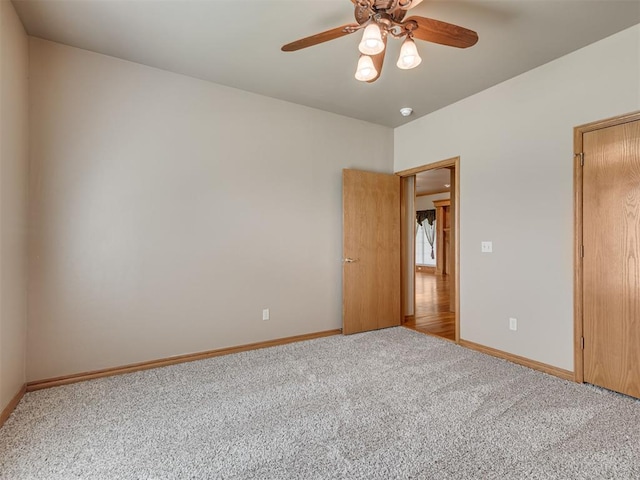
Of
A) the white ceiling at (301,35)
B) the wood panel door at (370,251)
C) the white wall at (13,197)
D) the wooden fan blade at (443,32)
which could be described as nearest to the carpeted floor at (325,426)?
the white wall at (13,197)

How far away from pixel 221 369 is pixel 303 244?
60.9 inches

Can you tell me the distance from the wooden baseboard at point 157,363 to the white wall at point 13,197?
167mm

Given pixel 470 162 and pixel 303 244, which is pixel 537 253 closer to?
pixel 470 162

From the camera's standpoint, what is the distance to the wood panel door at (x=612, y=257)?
2279 mm

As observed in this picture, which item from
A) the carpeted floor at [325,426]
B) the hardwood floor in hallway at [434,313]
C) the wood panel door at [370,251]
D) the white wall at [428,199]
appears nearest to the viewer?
the carpeted floor at [325,426]

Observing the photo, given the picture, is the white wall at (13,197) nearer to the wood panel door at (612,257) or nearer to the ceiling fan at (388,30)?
the ceiling fan at (388,30)

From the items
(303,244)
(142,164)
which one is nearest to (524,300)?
(303,244)

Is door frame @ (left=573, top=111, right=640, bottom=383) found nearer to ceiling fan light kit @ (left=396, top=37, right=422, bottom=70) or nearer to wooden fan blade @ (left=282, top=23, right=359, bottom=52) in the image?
ceiling fan light kit @ (left=396, top=37, right=422, bottom=70)

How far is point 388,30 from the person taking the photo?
180 centimetres

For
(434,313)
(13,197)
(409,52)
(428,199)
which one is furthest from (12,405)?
(428,199)

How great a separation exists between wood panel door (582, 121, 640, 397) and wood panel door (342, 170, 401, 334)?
1998mm

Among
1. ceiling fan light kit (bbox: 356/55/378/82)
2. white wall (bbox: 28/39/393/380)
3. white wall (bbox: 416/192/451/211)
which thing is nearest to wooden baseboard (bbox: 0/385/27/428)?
white wall (bbox: 28/39/393/380)

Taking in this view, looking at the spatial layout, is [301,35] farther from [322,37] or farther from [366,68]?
[366,68]

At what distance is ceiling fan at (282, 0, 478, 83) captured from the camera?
1.67m
